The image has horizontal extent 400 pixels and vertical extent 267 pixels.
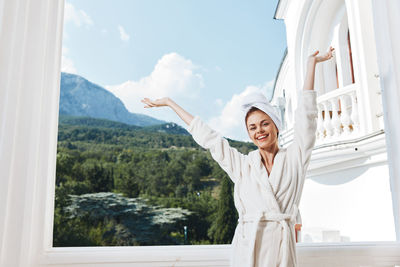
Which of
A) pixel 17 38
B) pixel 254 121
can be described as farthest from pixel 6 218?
pixel 254 121

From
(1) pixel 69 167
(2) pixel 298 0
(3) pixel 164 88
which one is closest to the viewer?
(2) pixel 298 0

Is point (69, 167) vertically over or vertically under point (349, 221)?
over

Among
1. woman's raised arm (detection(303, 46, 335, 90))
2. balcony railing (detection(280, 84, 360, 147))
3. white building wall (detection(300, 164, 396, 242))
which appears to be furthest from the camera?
balcony railing (detection(280, 84, 360, 147))

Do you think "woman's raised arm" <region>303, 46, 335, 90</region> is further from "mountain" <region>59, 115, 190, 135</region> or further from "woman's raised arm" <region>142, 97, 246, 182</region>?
"mountain" <region>59, 115, 190, 135</region>

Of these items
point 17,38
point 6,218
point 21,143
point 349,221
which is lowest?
point 349,221

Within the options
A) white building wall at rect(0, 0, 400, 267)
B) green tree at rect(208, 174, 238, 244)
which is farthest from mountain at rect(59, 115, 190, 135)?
white building wall at rect(0, 0, 400, 267)

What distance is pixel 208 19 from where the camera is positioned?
3.13 meters

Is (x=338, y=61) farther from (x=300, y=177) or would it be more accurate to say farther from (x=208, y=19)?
(x=300, y=177)

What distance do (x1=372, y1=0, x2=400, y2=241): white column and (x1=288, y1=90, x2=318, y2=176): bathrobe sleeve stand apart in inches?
12.6

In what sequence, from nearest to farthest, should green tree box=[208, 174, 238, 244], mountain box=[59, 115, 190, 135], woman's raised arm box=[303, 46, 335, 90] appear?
woman's raised arm box=[303, 46, 335, 90], green tree box=[208, 174, 238, 244], mountain box=[59, 115, 190, 135]

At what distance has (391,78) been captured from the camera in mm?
999

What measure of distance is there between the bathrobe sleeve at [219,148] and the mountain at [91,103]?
96.0 inches

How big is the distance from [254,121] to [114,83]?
8.87 feet

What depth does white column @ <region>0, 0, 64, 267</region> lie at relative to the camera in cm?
88
